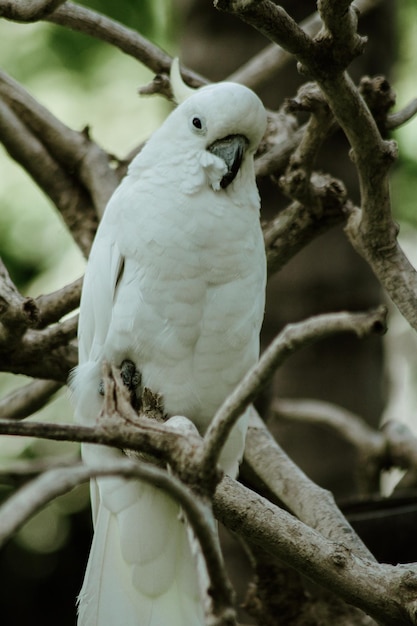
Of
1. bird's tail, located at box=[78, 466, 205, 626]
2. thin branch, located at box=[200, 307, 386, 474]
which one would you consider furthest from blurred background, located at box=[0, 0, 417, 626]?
thin branch, located at box=[200, 307, 386, 474]

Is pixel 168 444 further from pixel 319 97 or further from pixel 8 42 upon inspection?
pixel 8 42

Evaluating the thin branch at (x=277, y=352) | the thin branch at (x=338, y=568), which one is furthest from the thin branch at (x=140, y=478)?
the thin branch at (x=338, y=568)

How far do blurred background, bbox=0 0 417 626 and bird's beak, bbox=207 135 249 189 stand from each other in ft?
5.26

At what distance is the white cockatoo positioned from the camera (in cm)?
232

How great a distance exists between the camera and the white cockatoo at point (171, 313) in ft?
7.61

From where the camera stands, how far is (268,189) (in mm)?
4137

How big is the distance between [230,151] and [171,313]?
1.60ft

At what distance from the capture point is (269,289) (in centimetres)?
409

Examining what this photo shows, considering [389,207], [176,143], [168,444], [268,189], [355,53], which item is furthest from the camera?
[268,189]

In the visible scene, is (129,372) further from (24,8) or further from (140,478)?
(140,478)

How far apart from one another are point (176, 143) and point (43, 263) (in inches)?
77.1

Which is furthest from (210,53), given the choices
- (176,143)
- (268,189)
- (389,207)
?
(389,207)

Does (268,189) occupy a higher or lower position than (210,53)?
lower

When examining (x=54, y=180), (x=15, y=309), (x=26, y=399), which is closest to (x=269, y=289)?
(x=54, y=180)
